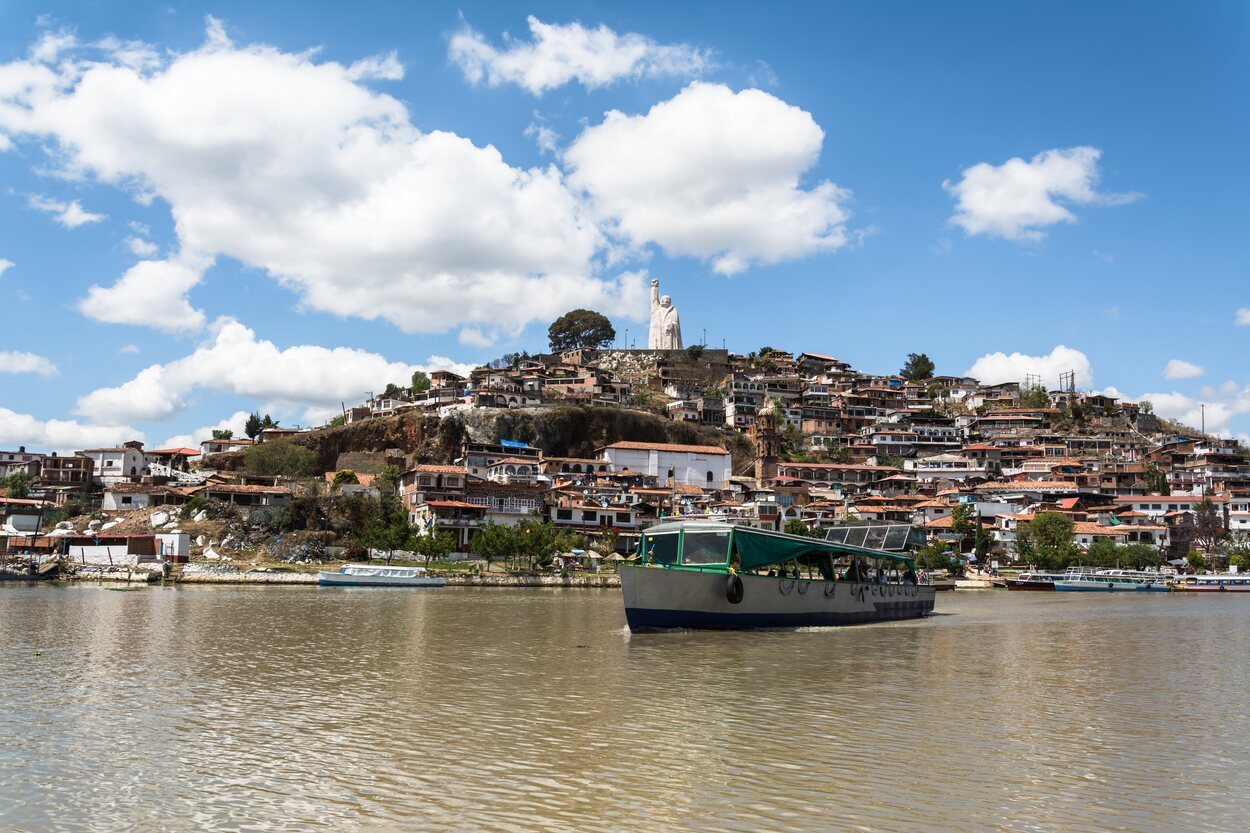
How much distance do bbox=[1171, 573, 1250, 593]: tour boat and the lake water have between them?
55.7 m

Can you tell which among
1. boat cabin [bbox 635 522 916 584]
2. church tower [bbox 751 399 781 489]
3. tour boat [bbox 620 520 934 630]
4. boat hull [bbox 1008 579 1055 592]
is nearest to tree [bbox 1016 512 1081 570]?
boat hull [bbox 1008 579 1055 592]

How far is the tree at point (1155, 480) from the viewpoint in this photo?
107 meters

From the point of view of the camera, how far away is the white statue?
6629 inches

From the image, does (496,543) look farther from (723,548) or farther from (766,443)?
(766,443)

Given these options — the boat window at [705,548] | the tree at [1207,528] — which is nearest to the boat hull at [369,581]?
the boat window at [705,548]

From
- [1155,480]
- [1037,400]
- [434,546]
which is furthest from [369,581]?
[1037,400]

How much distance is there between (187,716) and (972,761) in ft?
44.6

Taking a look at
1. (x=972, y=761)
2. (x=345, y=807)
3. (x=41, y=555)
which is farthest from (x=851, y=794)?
(x=41, y=555)

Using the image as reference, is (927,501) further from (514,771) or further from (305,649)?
(514,771)

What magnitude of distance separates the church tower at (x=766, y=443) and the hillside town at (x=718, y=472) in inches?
12.3

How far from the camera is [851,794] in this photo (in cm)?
1265

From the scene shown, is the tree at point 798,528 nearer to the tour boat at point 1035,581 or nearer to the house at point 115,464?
the tour boat at point 1035,581

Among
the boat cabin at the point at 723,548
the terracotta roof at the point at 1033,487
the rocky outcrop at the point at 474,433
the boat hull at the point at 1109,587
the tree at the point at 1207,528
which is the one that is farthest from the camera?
the rocky outcrop at the point at 474,433

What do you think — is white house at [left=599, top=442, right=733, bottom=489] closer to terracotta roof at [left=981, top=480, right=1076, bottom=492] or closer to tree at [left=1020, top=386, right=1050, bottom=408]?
terracotta roof at [left=981, top=480, right=1076, bottom=492]
